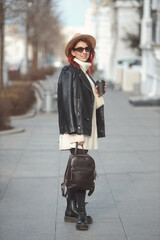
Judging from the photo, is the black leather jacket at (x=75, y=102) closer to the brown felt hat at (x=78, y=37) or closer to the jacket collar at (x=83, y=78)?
the jacket collar at (x=83, y=78)

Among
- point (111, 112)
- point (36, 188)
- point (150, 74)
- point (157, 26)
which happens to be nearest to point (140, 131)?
point (111, 112)

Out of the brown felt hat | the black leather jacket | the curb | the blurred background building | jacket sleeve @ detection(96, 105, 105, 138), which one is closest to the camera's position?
the black leather jacket

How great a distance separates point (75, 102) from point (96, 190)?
2.06 m

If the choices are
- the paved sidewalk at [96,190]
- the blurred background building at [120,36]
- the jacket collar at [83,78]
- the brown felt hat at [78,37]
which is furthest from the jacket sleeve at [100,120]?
the blurred background building at [120,36]

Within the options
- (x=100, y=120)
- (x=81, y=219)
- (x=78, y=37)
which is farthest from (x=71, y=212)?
(x=78, y=37)

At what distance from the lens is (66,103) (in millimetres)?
5602

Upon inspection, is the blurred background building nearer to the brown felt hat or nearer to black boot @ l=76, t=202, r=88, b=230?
the brown felt hat

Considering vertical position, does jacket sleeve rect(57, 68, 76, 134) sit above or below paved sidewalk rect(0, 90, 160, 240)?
above

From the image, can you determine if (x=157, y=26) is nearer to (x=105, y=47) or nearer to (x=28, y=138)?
(x=28, y=138)

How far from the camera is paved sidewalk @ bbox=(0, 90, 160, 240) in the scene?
5633 millimetres

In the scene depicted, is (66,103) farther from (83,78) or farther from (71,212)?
(71,212)

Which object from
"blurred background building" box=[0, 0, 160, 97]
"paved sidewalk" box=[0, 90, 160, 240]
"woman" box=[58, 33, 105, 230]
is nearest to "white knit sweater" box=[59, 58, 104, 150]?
"woman" box=[58, 33, 105, 230]

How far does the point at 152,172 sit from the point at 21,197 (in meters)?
2.32

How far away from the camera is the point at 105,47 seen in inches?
2116
